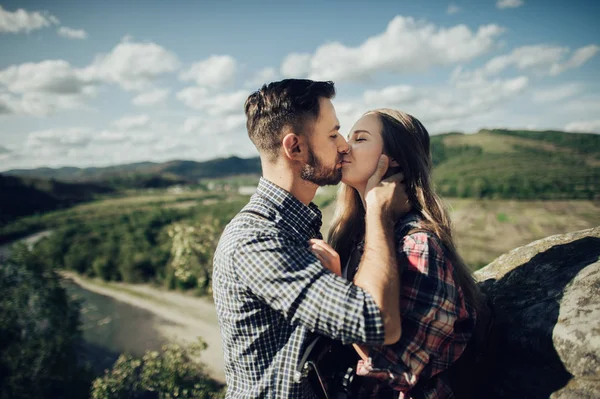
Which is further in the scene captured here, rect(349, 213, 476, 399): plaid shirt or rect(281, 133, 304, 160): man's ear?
rect(281, 133, 304, 160): man's ear

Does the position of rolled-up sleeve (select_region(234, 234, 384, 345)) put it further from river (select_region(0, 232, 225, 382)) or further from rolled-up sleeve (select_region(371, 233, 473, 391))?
river (select_region(0, 232, 225, 382))

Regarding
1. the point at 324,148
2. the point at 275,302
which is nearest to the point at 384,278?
the point at 275,302

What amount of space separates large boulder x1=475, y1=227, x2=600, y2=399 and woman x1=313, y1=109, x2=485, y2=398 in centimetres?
38

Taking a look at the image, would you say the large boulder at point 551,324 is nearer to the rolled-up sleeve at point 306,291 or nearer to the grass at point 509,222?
the rolled-up sleeve at point 306,291

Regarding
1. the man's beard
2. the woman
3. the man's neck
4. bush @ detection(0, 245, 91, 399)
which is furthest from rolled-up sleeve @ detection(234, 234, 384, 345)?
bush @ detection(0, 245, 91, 399)

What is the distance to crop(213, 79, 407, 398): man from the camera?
1946 mm

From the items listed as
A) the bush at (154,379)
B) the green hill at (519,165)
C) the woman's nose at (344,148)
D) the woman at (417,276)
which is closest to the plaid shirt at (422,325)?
the woman at (417,276)

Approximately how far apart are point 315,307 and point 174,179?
618 feet

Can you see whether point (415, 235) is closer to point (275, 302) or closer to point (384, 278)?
point (384, 278)

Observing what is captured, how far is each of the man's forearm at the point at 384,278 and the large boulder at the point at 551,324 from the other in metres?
1.28

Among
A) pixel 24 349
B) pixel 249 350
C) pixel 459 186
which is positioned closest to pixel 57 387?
pixel 24 349

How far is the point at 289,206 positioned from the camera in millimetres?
2686

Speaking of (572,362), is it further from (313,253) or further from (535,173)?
(535,173)

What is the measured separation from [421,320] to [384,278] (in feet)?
1.52
